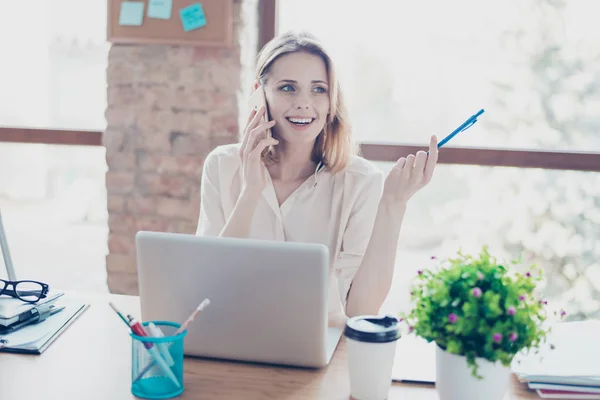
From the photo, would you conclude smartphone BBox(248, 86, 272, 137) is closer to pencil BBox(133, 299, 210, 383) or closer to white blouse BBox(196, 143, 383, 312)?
white blouse BBox(196, 143, 383, 312)

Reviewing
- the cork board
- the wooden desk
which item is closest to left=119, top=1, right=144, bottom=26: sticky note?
the cork board

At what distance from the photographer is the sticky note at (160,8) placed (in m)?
2.42

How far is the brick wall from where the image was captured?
2.43 meters

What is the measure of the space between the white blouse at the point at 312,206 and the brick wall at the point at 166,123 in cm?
59

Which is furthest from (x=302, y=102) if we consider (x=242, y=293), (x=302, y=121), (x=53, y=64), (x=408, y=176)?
(x=53, y=64)

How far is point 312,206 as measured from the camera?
6.04 feet

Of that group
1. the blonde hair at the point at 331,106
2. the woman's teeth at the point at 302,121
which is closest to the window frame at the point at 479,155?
the blonde hair at the point at 331,106

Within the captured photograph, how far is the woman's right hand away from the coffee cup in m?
0.72

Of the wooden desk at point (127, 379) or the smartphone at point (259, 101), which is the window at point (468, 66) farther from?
the wooden desk at point (127, 379)

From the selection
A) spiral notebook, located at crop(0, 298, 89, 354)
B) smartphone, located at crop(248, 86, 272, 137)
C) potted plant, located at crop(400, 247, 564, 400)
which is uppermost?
smartphone, located at crop(248, 86, 272, 137)

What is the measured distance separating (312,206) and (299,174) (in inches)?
4.5

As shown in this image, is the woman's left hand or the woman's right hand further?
the woman's right hand

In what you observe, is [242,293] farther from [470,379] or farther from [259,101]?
[259,101]

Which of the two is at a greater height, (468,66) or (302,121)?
(468,66)
